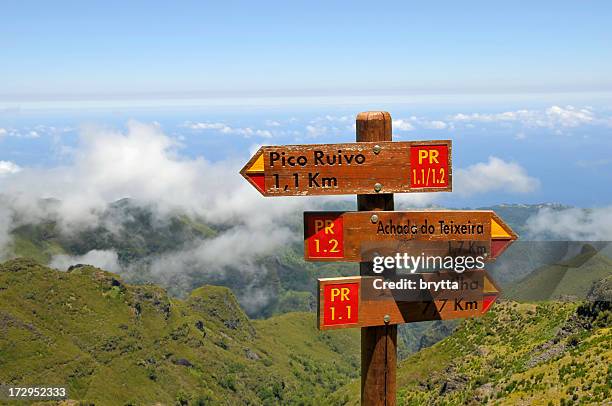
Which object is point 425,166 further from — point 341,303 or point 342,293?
point 341,303

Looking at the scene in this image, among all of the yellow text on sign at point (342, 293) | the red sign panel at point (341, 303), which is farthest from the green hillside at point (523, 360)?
the yellow text on sign at point (342, 293)

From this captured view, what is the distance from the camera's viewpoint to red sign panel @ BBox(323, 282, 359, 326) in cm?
1145

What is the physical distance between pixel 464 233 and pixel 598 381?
29460mm

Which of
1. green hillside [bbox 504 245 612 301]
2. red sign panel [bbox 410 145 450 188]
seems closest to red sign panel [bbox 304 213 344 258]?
red sign panel [bbox 410 145 450 188]

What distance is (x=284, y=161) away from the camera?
11.7 m

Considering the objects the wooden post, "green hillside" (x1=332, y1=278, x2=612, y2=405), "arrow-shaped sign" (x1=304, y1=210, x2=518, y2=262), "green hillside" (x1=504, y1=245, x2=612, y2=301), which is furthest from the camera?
"green hillside" (x1=332, y1=278, x2=612, y2=405)

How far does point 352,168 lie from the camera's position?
1159cm

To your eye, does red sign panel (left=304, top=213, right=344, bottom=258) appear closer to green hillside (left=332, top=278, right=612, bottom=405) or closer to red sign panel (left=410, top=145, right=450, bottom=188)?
red sign panel (left=410, top=145, right=450, bottom=188)

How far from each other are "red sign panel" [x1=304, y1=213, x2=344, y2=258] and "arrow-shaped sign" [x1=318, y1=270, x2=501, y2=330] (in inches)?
21.4

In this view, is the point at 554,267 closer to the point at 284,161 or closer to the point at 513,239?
the point at 513,239

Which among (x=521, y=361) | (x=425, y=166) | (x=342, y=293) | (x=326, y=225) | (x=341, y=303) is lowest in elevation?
(x=521, y=361)

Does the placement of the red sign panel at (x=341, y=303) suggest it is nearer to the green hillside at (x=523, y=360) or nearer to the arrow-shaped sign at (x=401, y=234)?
the arrow-shaped sign at (x=401, y=234)

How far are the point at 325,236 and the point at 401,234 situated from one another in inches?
57.8

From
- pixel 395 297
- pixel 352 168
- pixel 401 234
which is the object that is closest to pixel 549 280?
pixel 395 297
